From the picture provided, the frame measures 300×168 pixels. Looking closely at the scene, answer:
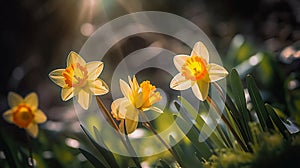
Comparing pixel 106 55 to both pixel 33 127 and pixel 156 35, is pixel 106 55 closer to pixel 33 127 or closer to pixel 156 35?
pixel 156 35

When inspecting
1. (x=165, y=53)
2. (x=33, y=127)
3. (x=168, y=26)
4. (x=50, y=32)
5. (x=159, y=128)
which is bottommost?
(x=159, y=128)

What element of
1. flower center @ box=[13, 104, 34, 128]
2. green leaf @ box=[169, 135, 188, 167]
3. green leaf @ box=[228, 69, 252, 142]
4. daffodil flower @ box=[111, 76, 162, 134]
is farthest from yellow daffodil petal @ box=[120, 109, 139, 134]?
flower center @ box=[13, 104, 34, 128]

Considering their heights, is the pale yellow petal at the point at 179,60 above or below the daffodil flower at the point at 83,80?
below

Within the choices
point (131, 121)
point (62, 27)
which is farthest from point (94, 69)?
point (62, 27)

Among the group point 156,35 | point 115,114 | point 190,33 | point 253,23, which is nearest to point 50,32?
point 156,35

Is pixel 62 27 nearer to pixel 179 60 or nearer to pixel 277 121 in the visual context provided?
pixel 179 60

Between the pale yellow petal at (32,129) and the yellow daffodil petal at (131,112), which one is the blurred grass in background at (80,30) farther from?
the yellow daffodil petal at (131,112)

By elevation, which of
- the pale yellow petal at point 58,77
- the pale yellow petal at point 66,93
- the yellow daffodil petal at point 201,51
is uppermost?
the pale yellow petal at point 58,77

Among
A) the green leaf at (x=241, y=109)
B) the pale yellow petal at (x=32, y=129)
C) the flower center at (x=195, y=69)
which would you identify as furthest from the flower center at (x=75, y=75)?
the pale yellow petal at (x=32, y=129)
